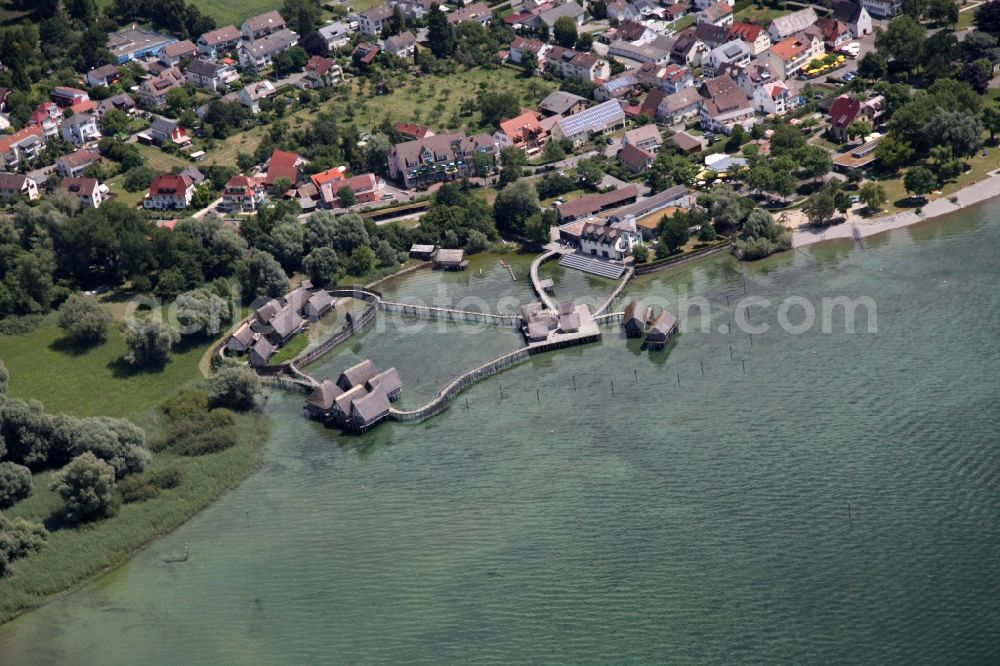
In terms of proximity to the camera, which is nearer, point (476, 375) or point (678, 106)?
point (476, 375)

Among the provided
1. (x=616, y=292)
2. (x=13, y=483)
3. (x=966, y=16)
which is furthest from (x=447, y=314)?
(x=966, y=16)

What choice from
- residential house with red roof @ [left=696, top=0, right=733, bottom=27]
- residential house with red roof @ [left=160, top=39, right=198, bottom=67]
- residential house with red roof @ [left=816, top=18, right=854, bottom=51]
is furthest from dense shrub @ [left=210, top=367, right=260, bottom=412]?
residential house with red roof @ [left=696, top=0, right=733, bottom=27]

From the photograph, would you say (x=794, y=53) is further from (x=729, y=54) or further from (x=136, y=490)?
(x=136, y=490)

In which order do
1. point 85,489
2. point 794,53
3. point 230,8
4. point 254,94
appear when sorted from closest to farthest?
1. point 85,489
2. point 794,53
3. point 254,94
4. point 230,8

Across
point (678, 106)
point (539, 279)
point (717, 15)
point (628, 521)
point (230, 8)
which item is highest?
point (628, 521)

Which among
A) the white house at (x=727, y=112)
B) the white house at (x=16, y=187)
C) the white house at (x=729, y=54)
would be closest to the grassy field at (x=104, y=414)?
the white house at (x=16, y=187)

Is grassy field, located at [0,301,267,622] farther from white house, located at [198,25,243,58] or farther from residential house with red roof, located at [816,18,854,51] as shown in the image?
residential house with red roof, located at [816,18,854,51]

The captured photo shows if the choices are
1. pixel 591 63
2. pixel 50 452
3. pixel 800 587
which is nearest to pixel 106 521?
pixel 50 452
